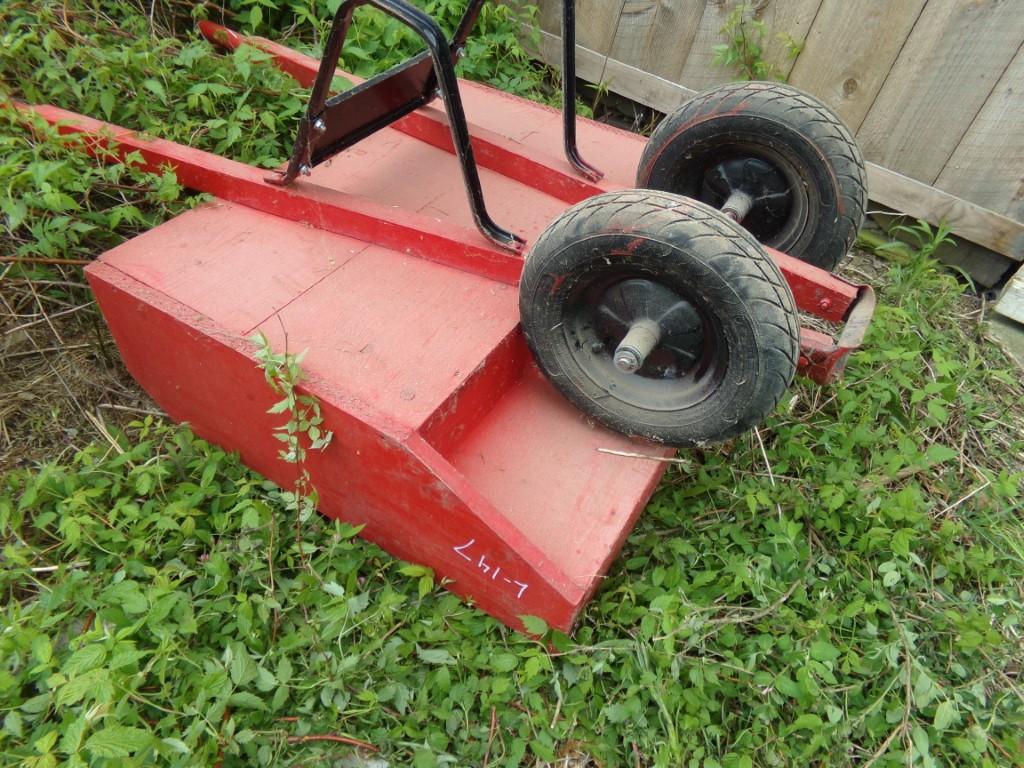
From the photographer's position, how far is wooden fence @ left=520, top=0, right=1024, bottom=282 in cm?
299

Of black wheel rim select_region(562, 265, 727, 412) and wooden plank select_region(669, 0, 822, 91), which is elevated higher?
wooden plank select_region(669, 0, 822, 91)

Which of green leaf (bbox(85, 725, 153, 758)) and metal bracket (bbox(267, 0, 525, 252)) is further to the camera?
metal bracket (bbox(267, 0, 525, 252))

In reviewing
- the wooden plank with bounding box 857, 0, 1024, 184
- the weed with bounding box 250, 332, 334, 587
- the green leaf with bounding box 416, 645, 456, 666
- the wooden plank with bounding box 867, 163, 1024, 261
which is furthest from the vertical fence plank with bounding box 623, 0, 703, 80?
the green leaf with bounding box 416, 645, 456, 666

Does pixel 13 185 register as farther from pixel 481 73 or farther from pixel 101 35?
→ pixel 481 73

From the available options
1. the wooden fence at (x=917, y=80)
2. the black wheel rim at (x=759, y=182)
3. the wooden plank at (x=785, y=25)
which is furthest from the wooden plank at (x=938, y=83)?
the black wheel rim at (x=759, y=182)

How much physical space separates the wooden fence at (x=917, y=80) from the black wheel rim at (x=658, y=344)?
7.43 feet

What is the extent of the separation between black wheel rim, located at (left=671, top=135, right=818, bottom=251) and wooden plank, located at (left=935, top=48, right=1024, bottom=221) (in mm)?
1503

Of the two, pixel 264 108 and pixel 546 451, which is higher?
pixel 264 108

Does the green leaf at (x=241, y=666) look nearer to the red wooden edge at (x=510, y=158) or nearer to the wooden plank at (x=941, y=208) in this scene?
the red wooden edge at (x=510, y=158)

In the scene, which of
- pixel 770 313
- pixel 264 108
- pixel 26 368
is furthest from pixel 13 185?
pixel 770 313

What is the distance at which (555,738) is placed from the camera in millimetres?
1755

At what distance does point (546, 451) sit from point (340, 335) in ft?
2.30

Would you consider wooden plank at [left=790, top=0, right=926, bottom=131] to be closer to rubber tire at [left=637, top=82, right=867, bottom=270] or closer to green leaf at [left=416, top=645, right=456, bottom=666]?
rubber tire at [left=637, top=82, right=867, bottom=270]

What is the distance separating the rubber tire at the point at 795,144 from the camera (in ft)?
7.13
